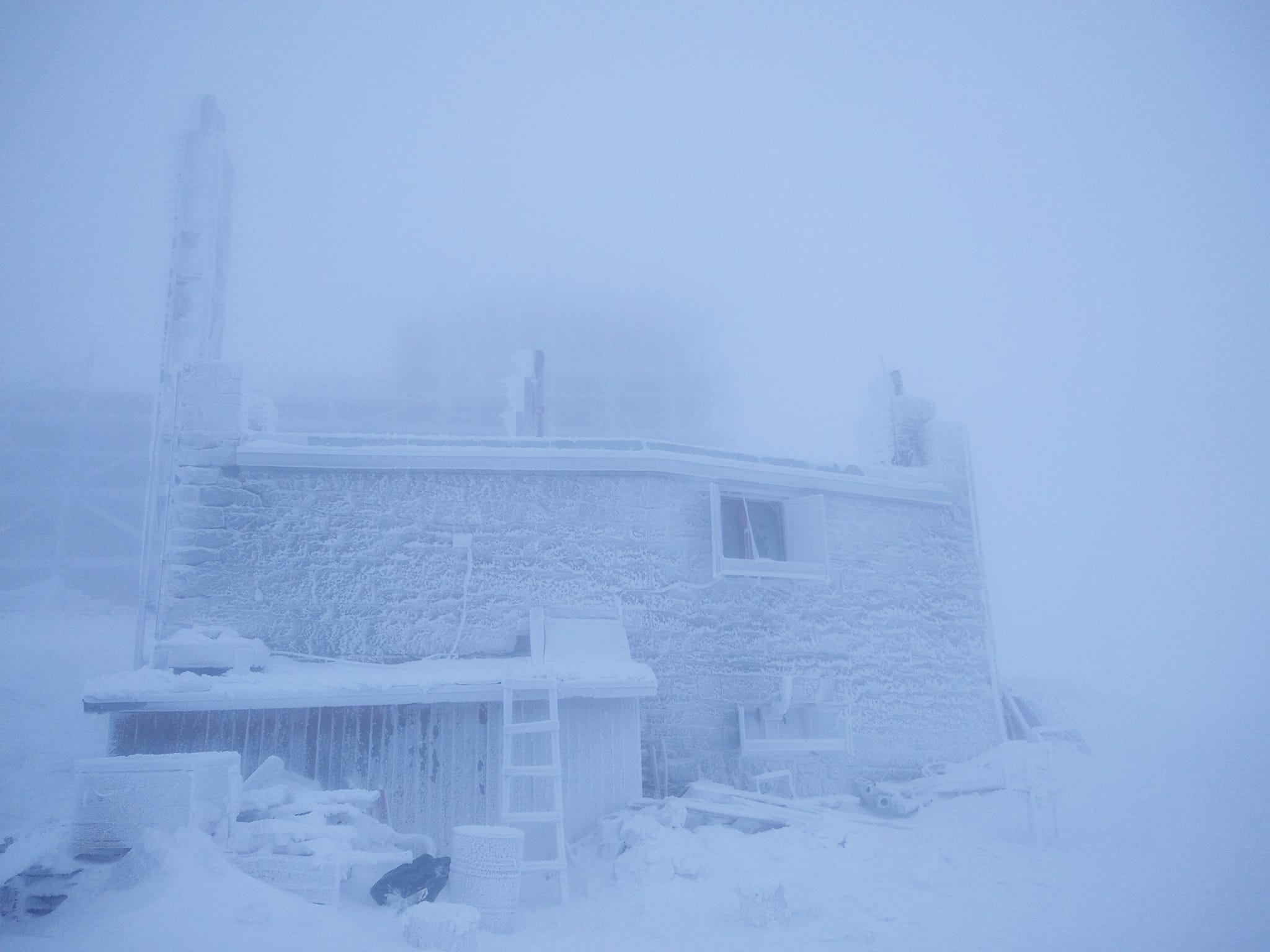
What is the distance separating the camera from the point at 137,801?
563 cm

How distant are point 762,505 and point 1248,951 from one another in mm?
7293

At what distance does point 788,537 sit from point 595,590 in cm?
322

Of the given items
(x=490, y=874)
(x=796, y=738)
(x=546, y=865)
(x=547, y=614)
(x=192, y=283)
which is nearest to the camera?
(x=490, y=874)

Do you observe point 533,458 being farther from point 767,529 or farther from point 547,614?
point 767,529

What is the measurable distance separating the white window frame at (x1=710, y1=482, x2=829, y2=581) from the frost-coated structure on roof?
36mm

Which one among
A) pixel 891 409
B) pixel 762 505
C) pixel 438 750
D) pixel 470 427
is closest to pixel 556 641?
pixel 438 750

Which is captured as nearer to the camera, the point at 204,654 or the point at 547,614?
the point at 204,654

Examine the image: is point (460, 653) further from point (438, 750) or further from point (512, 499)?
point (512, 499)

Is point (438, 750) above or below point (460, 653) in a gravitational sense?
below

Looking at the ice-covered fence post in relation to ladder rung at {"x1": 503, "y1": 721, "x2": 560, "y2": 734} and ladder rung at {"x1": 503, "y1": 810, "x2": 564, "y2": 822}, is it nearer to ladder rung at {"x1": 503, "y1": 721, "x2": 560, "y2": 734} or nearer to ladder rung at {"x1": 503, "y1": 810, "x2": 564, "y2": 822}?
ladder rung at {"x1": 503, "y1": 721, "x2": 560, "y2": 734}

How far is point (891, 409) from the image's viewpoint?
13.2 meters

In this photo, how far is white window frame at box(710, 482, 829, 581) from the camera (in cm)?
1065

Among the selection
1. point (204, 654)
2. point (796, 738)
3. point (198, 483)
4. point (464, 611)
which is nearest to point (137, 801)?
point (204, 654)

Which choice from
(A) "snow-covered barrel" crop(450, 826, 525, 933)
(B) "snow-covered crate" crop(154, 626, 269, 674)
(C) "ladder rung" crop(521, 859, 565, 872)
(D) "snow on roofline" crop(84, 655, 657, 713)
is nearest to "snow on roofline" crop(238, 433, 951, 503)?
(B) "snow-covered crate" crop(154, 626, 269, 674)
